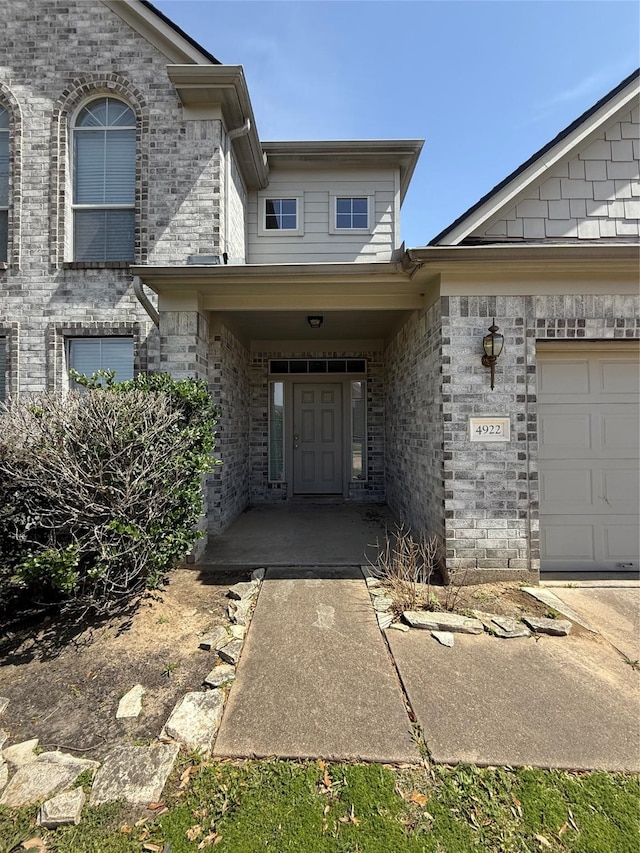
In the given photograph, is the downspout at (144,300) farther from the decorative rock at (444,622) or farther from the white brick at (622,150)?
the white brick at (622,150)

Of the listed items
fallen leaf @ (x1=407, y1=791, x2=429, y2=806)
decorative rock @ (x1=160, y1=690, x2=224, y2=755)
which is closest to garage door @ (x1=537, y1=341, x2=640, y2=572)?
fallen leaf @ (x1=407, y1=791, x2=429, y2=806)

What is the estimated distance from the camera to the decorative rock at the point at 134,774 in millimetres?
1711

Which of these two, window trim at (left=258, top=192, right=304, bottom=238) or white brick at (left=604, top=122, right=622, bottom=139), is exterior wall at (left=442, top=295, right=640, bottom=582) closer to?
white brick at (left=604, top=122, right=622, bottom=139)

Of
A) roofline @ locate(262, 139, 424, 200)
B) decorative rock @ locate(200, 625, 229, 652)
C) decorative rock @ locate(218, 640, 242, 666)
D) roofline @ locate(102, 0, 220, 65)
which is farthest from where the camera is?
roofline @ locate(262, 139, 424, 200)

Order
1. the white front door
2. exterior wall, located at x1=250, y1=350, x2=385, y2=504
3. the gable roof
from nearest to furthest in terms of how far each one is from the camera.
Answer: the gable roof → exterior wall, located at x1=250, y1=350, x2=385, y2=504 → the white front door

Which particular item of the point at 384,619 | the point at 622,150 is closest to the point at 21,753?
the point at 384,619

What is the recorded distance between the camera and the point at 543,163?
425cm

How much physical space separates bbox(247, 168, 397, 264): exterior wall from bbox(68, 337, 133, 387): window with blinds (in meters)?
2.89

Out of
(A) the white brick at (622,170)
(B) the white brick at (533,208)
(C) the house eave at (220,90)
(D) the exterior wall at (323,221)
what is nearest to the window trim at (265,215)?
(D) the exterior wall at (323,221)

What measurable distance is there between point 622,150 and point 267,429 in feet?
20.2

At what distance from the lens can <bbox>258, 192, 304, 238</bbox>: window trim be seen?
272 inches

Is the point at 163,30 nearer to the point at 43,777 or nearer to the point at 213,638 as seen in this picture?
the point at 213,638

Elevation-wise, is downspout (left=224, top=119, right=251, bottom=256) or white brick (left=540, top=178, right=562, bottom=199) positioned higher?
downspout (left=224, top=119, right=251, bottom=256)

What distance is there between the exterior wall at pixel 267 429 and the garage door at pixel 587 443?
3.44 metres
